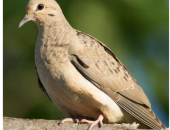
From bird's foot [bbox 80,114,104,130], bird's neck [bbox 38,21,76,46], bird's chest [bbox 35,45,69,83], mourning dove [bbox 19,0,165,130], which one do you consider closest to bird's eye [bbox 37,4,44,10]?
mourning dove [bbox 19,0,165,130]

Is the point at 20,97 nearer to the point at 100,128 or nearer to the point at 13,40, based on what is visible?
the point at 13,40

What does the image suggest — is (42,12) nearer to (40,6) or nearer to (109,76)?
(40,6)

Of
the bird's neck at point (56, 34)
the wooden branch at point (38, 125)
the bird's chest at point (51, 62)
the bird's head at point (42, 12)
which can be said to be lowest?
the wooden branch at point (38, 125)

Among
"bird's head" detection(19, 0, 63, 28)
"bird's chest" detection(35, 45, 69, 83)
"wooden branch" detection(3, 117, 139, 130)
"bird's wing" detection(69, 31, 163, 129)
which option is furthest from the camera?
"bird's head" detection(19, 0, 63, 28)

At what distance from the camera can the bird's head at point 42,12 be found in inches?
220

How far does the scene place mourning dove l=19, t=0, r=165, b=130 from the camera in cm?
520

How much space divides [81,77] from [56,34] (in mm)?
627

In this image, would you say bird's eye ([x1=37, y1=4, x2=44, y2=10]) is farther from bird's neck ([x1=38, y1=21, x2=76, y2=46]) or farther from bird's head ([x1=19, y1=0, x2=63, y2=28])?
bird's neck ([x1=38, y1=21, x2=76, y2=46])

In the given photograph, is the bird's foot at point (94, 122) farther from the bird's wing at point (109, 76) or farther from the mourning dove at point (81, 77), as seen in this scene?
the bird's wing at point (109, 76)

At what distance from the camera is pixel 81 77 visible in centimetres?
527

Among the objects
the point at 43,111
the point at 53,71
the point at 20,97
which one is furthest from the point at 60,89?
the point at 20,97

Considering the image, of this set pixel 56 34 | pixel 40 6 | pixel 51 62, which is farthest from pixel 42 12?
pixel 51 62

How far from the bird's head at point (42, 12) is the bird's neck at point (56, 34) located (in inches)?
2.7

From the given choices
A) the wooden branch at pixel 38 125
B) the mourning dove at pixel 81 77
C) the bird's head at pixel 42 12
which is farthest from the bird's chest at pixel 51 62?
the wooden branch at pixel 38 125
